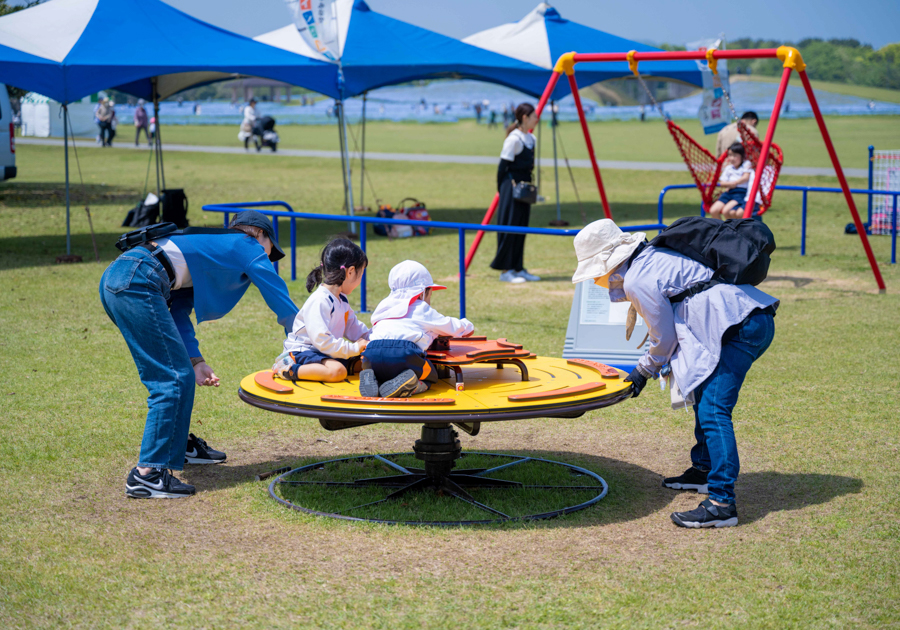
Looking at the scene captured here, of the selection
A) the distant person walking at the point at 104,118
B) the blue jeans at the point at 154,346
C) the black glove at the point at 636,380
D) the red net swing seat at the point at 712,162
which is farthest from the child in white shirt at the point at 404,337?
the distant person walking at the point at 104,118

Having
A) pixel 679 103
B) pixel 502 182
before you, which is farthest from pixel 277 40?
pixel 679 103

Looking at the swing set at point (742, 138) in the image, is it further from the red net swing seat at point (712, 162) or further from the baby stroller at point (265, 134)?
the baby stroller at point (265, 134)

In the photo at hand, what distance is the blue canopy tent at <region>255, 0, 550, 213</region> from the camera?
1484 cm

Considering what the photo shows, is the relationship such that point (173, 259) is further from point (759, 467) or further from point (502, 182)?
point (502, 182)

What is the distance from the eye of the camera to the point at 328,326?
4.55 metres

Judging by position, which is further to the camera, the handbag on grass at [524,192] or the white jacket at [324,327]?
the handbag on grass at [524,192]

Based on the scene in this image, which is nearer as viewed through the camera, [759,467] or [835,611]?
[835,611]

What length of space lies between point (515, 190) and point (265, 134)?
2812 cm

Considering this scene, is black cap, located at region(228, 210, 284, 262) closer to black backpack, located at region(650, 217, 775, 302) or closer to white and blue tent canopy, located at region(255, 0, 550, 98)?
black backpack, located at region(650, 217, 775, 302)

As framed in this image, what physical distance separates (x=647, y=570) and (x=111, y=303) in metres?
2.78

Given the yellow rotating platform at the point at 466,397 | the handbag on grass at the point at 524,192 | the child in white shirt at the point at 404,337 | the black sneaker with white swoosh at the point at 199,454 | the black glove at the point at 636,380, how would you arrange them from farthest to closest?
1. the handbag on grass at the point at 524,192
2. the black sneaker with white swoosh at the point at 199,454
3. the black glove at the point at 636,380
4. the child in white shirt at the point at 404,337
5. the yellow rotating platform at the point at 466,397

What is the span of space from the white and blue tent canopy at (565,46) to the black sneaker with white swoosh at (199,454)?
12137 millimetres

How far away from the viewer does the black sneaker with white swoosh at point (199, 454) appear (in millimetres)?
5316

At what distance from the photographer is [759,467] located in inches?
204
